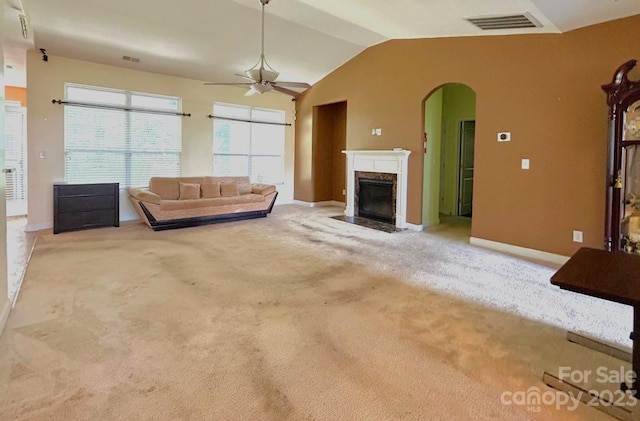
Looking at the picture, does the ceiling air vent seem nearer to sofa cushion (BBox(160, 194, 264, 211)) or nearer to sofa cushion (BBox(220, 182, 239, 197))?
sofa cushion (BBox(160, 194, 264, 211))

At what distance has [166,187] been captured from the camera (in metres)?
6.71

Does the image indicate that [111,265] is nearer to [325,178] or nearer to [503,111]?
[503,111]

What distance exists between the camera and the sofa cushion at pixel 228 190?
23.7 feet

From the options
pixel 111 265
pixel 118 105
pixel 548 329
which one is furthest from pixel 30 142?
pixel 548 329

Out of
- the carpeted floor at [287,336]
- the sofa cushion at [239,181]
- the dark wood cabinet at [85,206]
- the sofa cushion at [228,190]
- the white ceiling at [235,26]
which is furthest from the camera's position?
the sofa cushion at [239,181]

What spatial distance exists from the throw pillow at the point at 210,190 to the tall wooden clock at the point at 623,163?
5902 millimetres

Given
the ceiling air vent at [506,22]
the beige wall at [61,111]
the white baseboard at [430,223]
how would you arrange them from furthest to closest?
the white baseboard at [430,223] < the beige wall at [61,111] < the ceiling air vent at [506,22]

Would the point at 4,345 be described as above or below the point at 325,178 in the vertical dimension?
below

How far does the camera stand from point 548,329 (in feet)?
8.70

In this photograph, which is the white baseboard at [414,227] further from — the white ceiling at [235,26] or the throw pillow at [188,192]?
the throw pillow at [188,192]

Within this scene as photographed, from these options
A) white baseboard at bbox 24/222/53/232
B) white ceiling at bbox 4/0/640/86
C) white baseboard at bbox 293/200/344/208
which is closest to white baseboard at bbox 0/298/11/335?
white ceiling at bbox 4/0/640/86

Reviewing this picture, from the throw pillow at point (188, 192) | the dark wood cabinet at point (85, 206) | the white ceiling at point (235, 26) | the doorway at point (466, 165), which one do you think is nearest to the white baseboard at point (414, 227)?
the doorway at point (466, 165)

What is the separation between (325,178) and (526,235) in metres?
5.32

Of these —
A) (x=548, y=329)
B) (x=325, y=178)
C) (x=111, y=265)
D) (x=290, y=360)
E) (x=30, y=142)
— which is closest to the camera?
(x=290, y=360)
